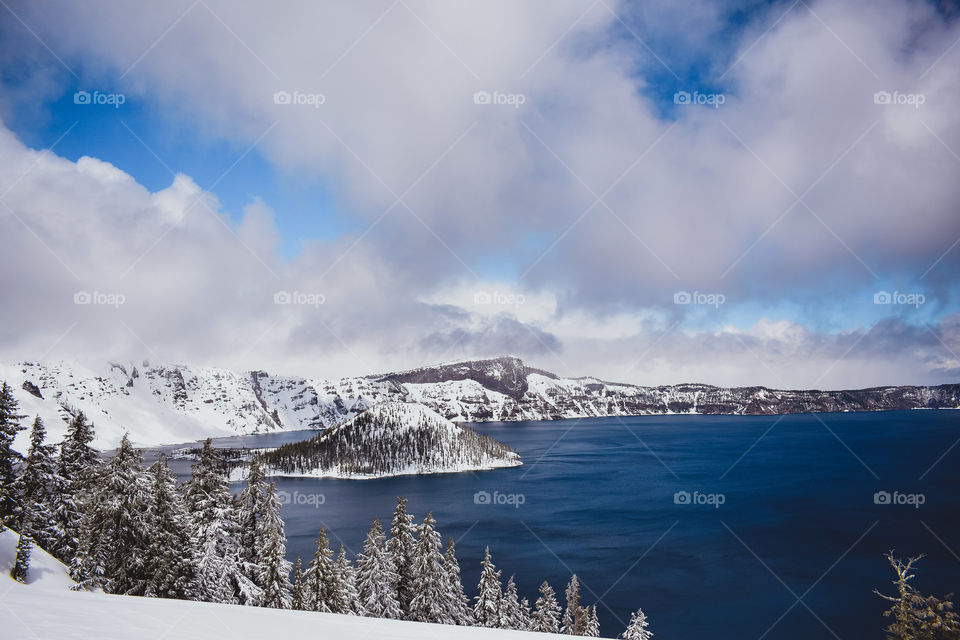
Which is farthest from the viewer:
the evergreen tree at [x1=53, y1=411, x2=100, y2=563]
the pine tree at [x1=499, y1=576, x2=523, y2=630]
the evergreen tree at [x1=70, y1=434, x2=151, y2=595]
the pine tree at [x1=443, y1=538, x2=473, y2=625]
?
the pine tree at [x1=499, y1=576, x2=523, y2=630]

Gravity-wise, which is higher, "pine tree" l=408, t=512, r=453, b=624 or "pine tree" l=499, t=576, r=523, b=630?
"pine tree" l=408, t=512, r=453, b=624

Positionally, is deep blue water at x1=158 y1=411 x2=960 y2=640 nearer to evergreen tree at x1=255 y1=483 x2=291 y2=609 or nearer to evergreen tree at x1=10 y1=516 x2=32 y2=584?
evergreen tree at x1=255 y1=483 x2=291 y2=609

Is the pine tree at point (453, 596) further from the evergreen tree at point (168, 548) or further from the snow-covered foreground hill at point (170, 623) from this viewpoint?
the snow-covered foreground hill at point (170, 623)

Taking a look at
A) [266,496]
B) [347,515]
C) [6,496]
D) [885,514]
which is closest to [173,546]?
[266,496]

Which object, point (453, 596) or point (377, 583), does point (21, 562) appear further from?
point (453, 596)

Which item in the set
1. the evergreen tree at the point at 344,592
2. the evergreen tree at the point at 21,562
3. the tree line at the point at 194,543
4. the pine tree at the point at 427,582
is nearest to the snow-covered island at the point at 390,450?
the tree line at the point at 194,543

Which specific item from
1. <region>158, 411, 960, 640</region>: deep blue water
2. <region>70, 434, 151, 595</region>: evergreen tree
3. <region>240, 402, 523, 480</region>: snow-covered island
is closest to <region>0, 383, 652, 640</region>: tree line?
<region>70, 434, 151, 595</region>: evergreen tree
